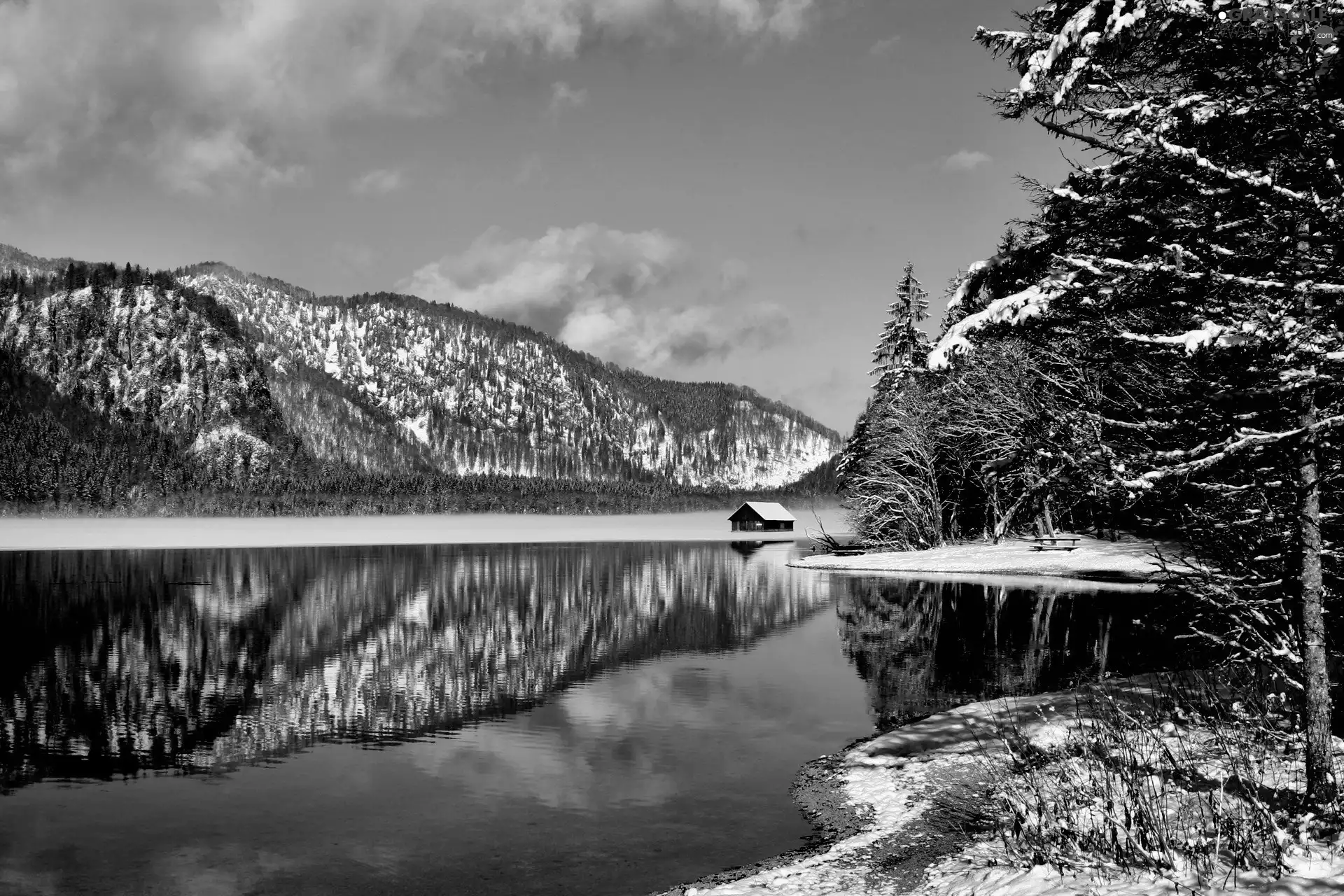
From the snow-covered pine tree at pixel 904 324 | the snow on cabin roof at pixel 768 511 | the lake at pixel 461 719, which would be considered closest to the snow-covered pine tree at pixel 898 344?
the snow-covered pine tree at pixel 904 324

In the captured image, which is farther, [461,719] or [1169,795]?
[461,719]

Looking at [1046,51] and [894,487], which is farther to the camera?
[894,487]

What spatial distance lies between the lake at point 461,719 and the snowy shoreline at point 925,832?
73 centimetres

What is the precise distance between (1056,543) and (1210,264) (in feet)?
156

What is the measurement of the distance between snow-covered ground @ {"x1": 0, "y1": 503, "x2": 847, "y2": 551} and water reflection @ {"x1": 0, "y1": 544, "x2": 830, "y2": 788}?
145ft

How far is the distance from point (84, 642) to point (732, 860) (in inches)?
1072

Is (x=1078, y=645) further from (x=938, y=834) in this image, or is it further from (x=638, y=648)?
(x=938, y=834)

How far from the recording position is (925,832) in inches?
427

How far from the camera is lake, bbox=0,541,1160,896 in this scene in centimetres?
1188

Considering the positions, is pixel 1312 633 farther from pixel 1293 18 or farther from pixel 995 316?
pixel 1293 18

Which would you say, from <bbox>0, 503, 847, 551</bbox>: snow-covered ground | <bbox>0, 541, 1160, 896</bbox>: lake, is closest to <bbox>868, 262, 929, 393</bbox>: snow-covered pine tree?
<bbox>0, 541, 1160, 896</bbox>: lake

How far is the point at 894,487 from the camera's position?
62.4 meters

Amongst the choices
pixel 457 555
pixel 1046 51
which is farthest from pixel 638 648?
pixel 457 555

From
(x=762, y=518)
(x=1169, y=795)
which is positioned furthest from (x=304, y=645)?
(x=762, y=518)
